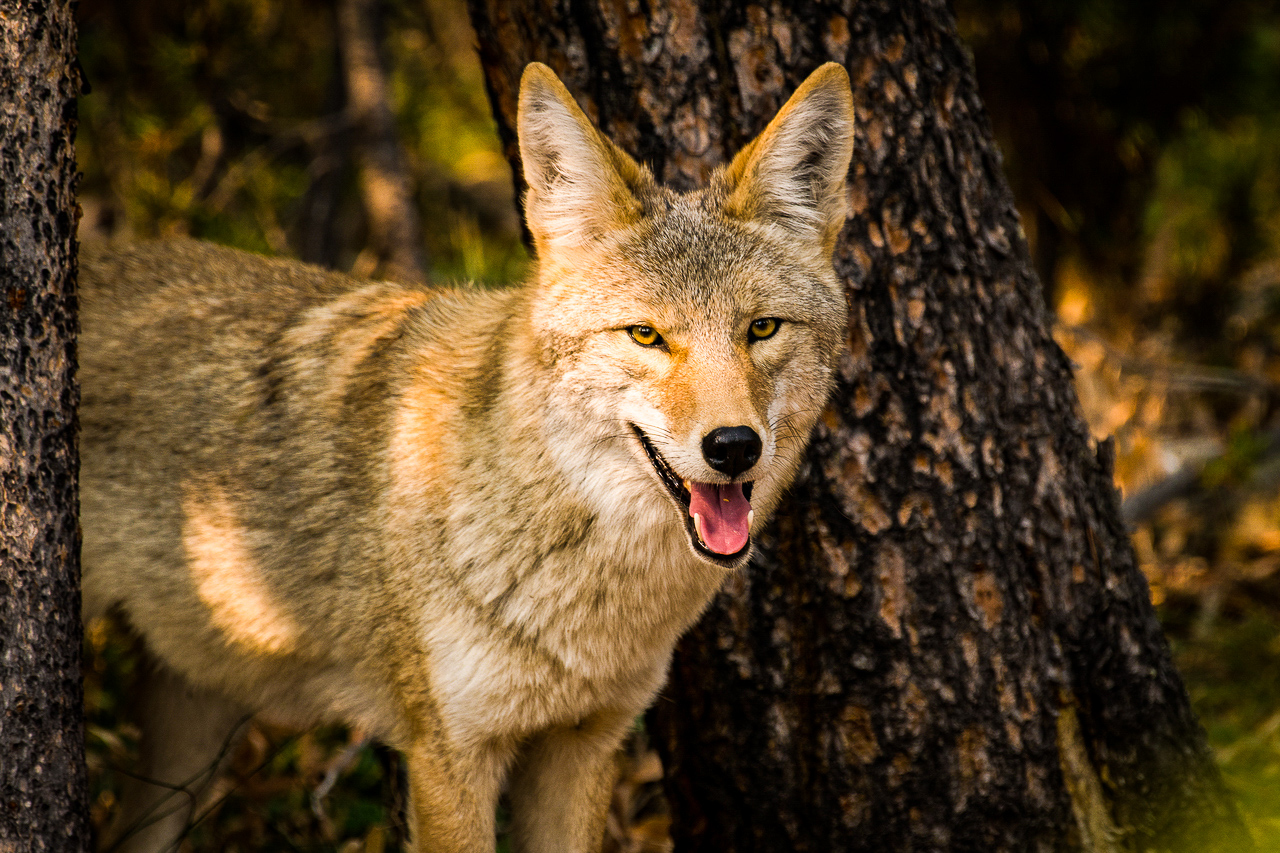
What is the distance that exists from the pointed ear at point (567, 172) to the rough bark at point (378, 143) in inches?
167

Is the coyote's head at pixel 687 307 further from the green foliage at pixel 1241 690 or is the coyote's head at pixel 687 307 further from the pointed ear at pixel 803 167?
the green foliage at pixel 1241 690

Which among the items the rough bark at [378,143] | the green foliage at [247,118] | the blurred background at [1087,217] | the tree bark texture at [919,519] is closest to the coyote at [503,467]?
the tree bark texture at [919,519]

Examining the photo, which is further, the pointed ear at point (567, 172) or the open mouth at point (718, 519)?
the pointed ear at point (567, 172)

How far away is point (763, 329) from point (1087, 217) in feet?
17.6

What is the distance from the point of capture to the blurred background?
5.22 meters

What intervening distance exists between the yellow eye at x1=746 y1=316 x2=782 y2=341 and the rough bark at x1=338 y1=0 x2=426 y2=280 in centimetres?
462

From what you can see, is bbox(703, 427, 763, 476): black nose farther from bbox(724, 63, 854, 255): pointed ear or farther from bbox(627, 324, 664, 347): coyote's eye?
bbox(724, 63, 854, 255): pointed ear

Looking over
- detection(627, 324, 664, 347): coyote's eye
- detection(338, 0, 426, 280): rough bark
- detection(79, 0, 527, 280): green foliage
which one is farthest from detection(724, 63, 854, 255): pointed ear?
detection(338, 0, 426, 280): rough bark

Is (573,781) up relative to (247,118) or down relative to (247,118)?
down

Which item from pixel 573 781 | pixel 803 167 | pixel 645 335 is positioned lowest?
pixel 573 781

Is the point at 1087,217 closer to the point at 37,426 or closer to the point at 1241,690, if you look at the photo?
the point at 1241,690

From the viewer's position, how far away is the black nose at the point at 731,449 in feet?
8.53

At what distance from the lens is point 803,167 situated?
3.28m

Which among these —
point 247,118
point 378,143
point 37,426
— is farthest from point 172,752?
point 247,118
